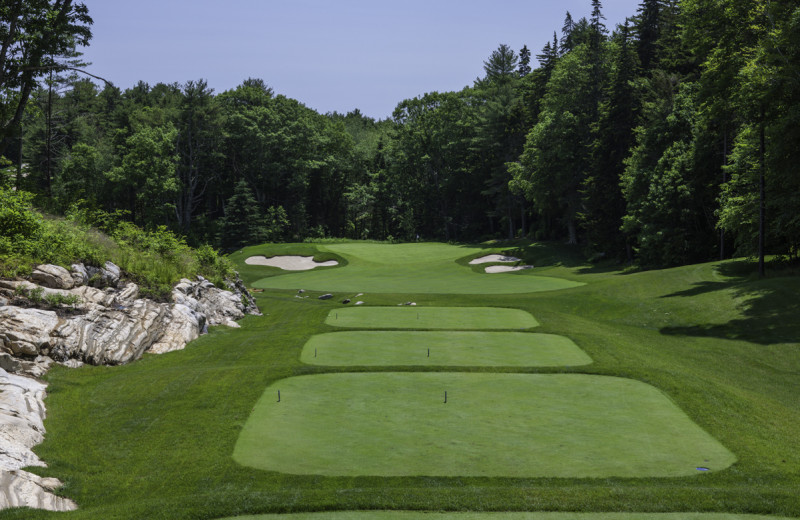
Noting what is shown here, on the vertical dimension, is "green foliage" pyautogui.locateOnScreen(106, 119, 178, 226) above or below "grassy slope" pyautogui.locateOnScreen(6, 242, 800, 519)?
above

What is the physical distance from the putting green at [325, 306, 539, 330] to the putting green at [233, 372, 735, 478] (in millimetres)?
7914

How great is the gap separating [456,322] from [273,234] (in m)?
60.4

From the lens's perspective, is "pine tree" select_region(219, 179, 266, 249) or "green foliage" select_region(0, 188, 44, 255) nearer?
"green foliage" select_region(0, 188, 44, 255)

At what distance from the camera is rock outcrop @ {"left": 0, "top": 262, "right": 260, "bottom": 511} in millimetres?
8852

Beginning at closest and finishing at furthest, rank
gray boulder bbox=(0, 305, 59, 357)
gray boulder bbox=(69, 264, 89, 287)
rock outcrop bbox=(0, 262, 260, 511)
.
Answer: rock outcrop bbox=(0, 262, 260, 511) → gray boulder bbox=(0, 305, 59, 357) → gray boulder bbox=(69, 264, 89, 287)

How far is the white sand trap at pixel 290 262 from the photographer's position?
54219mm

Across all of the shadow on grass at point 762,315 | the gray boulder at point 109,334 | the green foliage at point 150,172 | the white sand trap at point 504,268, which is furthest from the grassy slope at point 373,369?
the green foliage at point 150,172

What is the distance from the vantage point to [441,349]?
1750 centimetres

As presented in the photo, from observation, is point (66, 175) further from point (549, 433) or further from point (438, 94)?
point (549, 433)

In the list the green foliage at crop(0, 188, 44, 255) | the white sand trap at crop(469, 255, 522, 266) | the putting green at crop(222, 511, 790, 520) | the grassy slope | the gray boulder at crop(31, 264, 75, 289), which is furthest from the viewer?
the white sand trap at crop(469, 255, 522, 266)

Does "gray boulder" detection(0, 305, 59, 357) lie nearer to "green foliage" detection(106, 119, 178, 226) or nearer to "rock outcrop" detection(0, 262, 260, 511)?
"rock outcrop" detection(0, 262, 260, 511)

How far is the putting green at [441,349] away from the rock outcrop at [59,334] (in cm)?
507

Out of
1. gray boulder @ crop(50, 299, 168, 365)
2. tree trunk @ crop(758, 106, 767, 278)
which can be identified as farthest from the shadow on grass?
gray boulder @ crop(50, 299, 168, 365)

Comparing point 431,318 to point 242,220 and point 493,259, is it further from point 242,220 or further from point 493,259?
point 242,220
